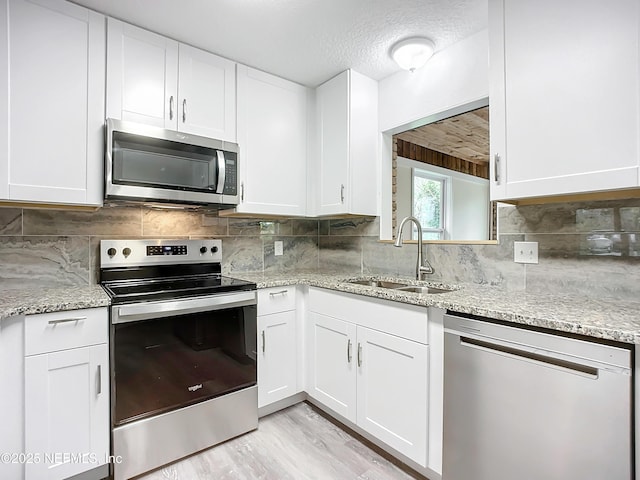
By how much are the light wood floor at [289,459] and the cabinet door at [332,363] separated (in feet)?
0.56

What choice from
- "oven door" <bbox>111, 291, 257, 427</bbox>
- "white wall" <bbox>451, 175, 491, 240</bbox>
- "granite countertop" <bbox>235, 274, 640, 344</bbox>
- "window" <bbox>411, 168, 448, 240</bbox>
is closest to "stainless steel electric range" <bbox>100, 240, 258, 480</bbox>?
"oven door" <bbox>111, 291, 257, 427</bbox>

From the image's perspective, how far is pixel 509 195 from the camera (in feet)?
4.92

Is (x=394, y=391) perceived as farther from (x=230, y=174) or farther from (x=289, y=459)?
(x=230, y=174)

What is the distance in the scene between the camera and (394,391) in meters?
1.70

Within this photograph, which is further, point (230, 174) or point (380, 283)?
point (380, 283)

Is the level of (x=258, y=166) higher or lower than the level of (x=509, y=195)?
higher

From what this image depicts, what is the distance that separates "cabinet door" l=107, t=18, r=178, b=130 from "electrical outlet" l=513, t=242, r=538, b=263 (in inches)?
80.1

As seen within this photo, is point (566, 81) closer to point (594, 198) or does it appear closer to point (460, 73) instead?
point (594, 198)

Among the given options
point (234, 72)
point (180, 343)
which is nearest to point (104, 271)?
point (180, 343)

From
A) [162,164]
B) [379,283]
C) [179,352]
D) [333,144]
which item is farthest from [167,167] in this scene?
[379,283]

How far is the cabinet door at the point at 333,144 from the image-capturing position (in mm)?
2389

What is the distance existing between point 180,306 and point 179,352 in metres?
0.24

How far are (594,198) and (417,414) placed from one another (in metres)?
1.24

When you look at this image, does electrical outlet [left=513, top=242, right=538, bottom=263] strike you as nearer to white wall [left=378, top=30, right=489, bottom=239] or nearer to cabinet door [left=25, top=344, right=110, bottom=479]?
white wall [left=378, top=30, right=489, bottom=239]
